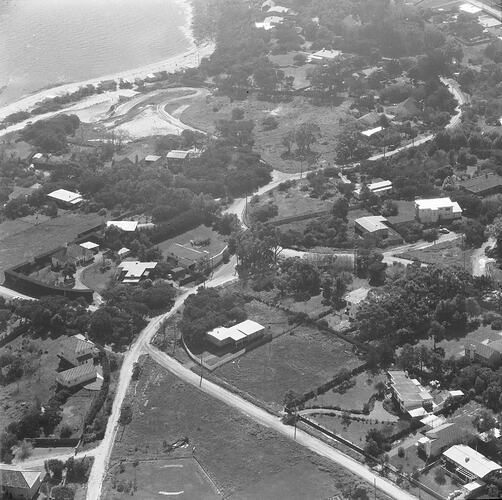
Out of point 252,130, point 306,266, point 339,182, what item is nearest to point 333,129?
point 252,130

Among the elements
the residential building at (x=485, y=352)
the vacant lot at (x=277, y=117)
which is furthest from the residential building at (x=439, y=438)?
the vacant lot at (x=277, y=117)

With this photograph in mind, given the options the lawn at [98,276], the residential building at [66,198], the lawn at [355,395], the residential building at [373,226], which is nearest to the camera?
the lawn at [355,395]

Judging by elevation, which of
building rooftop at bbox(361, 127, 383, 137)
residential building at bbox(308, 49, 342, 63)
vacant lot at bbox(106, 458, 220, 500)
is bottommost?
residential building at bbox(308, 49, 342, 63)

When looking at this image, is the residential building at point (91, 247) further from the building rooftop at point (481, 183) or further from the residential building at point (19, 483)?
the building rooftop at point (481, 183)

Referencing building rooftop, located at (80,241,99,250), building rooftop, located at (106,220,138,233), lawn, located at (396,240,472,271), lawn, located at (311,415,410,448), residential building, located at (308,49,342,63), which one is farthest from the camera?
residential building, located at (308,49,342,63)

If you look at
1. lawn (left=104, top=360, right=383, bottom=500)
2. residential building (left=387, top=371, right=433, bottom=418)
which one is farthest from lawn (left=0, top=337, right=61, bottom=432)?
residential building (left=387, top=371, right=433, bottom=418)

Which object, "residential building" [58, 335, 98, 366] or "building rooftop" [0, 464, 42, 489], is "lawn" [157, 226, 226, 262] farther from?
"building rooftop" [0, 464, 42, 489]

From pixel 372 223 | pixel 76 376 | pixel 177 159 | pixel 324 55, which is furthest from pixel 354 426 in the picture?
pixel 324 55
